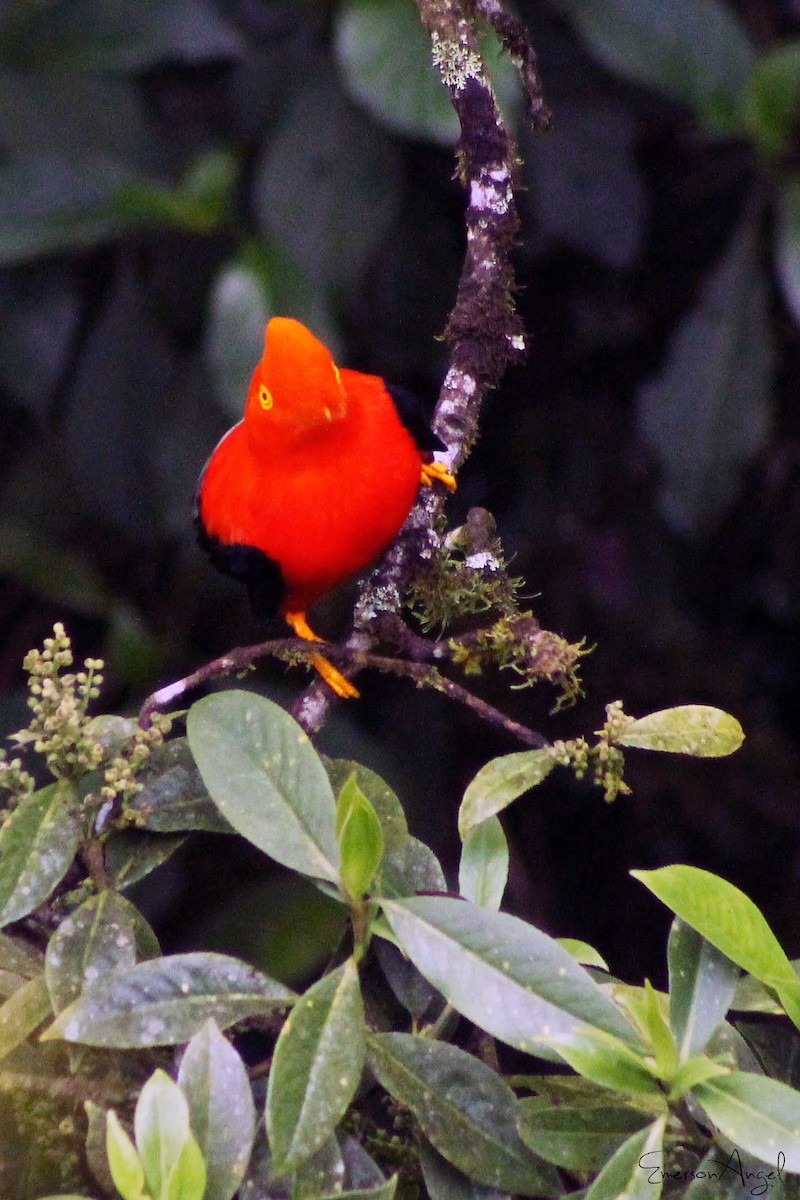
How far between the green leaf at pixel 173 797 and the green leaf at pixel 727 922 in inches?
12.7

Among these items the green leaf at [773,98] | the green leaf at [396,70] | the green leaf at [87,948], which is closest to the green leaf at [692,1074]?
the green leaf at [87,948]

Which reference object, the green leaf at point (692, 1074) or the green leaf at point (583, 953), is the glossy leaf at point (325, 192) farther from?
the green leaf at point (692, 1074)

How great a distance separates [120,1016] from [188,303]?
6.85ft

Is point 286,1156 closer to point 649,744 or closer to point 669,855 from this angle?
point 649,744

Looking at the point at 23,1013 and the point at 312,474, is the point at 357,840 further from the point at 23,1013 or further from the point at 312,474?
the point at 312,474

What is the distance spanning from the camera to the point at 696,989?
802 millimetres

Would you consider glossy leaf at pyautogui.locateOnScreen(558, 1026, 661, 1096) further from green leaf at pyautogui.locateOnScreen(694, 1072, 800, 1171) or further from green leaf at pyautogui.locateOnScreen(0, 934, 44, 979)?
green leaf at pyautogui.locateOnScreen(0, 934, 44, 979)

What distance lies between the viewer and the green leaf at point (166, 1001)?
758mm

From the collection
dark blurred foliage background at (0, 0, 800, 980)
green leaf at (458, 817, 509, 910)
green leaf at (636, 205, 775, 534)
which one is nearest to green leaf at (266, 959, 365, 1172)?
green leaf at (458, 817, 509, 910)

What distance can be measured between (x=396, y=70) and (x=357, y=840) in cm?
179

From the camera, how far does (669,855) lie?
110 inches

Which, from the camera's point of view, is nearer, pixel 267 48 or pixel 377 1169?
pixel 377 1169

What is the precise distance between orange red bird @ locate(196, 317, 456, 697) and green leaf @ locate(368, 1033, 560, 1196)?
66 centimetres

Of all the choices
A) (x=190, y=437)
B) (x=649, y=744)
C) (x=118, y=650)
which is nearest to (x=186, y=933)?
(x=118, y=650)
